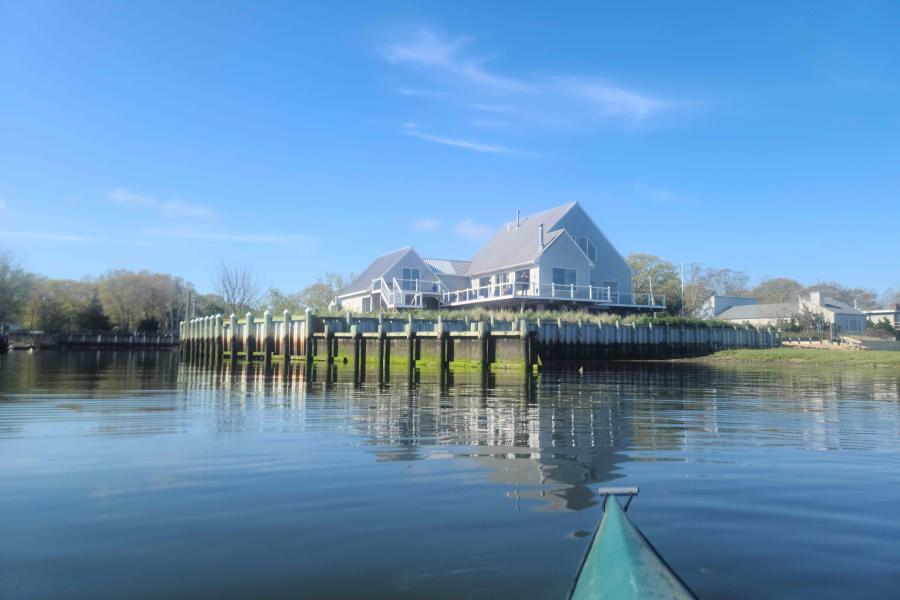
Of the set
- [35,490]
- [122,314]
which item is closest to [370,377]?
[35,490]

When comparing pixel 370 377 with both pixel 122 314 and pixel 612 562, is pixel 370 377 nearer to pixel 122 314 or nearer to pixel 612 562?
pixel 612 562

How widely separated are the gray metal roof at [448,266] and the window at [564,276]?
11992 mm

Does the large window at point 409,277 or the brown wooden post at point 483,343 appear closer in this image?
the brown wooden post at point 483,343

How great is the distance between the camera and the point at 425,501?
5445 mm

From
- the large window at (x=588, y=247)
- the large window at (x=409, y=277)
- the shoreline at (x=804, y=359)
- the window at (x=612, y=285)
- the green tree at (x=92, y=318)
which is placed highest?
the large window at (x=588, y=247)

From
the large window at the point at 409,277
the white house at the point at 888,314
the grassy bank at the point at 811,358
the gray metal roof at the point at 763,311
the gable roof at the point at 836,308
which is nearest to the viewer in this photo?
the grassy bank at the point at 811,358

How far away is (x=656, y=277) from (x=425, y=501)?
225 ft

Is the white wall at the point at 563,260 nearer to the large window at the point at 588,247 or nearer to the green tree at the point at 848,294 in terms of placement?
the large window at the point at 588,247

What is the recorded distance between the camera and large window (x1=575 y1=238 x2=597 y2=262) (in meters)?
48.7

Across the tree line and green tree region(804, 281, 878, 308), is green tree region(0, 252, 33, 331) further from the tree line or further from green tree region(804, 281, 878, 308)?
green tree region(804, 281, 878, 308)

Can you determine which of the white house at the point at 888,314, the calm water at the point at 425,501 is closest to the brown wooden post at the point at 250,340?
the calm water at the point at 425,501

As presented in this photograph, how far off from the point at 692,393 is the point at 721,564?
517 inches

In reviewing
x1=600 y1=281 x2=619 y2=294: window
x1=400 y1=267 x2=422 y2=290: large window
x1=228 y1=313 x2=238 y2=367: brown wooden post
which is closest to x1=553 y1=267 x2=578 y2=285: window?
x1=600 y1=281 x2=619 y2=294: window

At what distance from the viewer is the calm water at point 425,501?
3.77 meters
